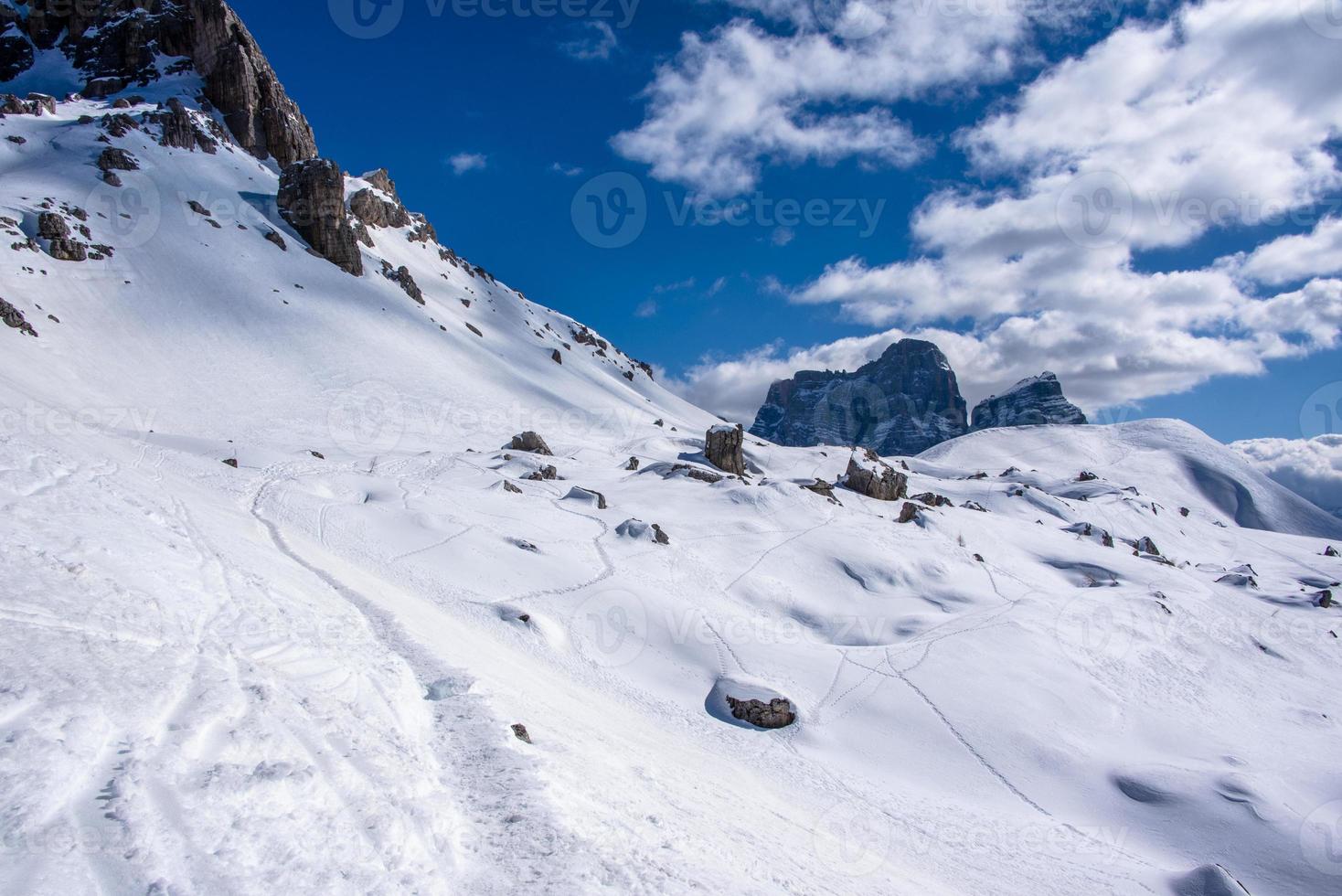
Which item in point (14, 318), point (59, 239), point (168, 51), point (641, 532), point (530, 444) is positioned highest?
point (168, 51)

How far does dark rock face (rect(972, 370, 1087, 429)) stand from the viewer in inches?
6658

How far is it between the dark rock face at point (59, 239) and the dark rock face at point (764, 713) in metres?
60.5

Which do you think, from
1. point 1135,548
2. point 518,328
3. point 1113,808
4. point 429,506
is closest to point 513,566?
point 429,506

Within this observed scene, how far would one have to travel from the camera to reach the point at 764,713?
47.9 feet

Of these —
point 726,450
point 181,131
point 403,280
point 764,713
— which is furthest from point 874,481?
point 181,131

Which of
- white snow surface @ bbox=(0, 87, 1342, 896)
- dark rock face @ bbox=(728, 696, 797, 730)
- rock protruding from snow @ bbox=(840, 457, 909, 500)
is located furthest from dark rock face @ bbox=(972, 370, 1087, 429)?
dark rock face @ bbox=(728, 696, 797, 730)

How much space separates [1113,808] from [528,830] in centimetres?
1366

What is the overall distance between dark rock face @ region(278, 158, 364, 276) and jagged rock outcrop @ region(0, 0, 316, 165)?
1781 cm

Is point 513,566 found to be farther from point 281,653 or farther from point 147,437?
point 147,437

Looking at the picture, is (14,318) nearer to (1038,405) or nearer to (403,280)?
(403,280)

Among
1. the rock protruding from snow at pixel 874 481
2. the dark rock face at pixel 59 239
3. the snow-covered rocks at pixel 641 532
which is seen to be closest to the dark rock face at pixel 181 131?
the dark rock face at pixel 59 239

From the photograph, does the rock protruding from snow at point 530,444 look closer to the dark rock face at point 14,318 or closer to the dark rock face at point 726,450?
the dark rock face at point 726,450

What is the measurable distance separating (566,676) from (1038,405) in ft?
620

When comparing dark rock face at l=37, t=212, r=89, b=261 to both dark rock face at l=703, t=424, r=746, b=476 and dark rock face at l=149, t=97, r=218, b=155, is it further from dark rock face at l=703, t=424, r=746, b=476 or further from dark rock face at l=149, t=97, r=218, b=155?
dark rock face at l=703, t=424, r=746, b=476
